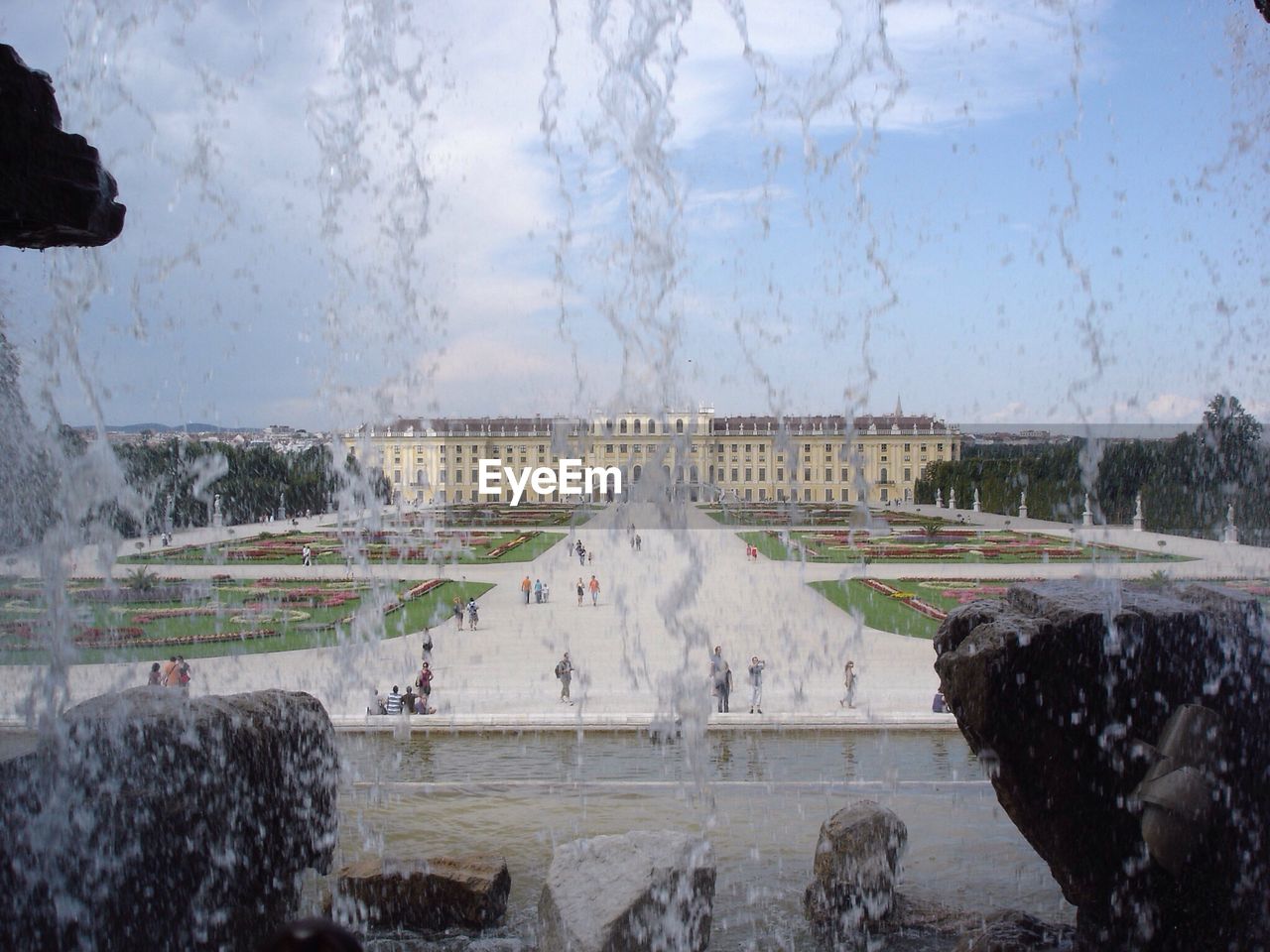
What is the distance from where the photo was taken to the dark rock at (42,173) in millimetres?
2486

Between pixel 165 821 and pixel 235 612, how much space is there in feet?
43.7

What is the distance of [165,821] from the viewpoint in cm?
356

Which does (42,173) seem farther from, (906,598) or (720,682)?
(906,598)

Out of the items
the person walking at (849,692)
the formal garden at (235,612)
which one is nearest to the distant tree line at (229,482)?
the formal garden at (235,612)

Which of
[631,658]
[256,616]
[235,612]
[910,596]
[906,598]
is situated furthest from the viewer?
→ [910,596]

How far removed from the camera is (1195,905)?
3838 mm

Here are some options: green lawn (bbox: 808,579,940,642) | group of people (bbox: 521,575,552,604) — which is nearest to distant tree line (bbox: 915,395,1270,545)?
green lawn (bbox: 808,579,940,642)

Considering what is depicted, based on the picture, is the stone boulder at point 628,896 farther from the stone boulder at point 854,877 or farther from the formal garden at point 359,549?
the formal garden at point 359,549

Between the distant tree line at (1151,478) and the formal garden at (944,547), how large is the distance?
1.35m

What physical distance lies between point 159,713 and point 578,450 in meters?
45.2

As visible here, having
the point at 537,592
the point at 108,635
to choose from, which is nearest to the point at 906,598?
the point at 537,592

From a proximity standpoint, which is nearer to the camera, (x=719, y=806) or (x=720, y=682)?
(x=719, y=806)

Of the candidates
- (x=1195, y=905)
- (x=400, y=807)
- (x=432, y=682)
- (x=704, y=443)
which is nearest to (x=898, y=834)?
(x=1195, y=905)

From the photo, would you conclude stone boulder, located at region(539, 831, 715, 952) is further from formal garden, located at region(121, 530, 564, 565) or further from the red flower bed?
formal garden, located at region(121, 530, 564, 565)
